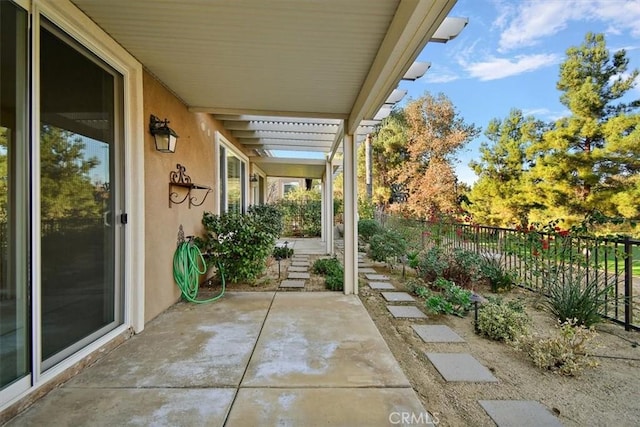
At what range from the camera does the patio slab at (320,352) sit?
6.50 ft

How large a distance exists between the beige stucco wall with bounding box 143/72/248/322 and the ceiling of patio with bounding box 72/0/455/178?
210 millimetres

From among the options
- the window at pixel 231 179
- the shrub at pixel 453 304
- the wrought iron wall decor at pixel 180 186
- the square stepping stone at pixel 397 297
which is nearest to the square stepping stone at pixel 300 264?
the window at pixel 231 179

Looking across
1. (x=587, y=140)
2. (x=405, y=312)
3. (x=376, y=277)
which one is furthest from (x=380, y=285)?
(x=587, y=140)

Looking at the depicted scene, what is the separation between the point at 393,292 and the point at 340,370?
2274 mm

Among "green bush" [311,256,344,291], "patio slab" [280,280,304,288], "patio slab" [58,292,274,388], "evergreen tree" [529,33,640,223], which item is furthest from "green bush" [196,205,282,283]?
"evergreen tree" [529,33,640,223]

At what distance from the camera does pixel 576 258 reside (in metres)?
3.24

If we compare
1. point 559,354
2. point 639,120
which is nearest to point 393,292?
point 559,354

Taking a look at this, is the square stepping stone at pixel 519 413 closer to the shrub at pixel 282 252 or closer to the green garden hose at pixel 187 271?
the green garden hose at pixel 187 271

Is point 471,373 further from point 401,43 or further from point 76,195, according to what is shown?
point 76,195

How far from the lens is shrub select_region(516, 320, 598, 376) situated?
213 cm

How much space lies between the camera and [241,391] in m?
1.85

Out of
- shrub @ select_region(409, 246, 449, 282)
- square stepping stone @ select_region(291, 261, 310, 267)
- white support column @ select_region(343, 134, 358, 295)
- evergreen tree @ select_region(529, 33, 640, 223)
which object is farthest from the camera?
evergreen tree @ select_region(529, 33, 640, 223)

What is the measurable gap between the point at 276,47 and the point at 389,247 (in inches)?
161

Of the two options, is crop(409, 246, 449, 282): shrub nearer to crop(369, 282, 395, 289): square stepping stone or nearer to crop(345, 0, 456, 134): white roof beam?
crop(369, 282, 395, 289): square stepping stone
